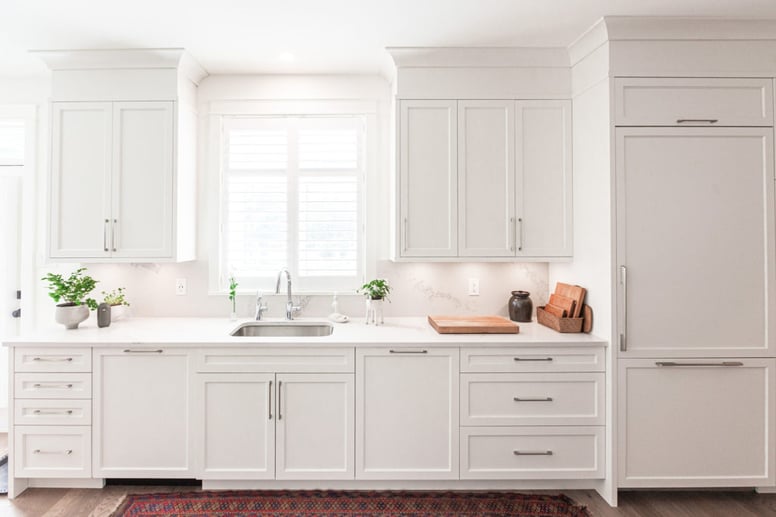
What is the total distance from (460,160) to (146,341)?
6.66ft

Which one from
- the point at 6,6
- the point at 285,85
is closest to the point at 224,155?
the point at 285,85

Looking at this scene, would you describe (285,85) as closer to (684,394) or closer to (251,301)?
(251,301)

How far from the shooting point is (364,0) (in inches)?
88.7

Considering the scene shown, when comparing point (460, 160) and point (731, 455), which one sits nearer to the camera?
point (731, 455)

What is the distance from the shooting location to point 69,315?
2703mm

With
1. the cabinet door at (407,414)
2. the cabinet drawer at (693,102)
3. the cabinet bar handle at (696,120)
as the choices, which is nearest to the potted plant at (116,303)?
the cabinet door at (407,414)

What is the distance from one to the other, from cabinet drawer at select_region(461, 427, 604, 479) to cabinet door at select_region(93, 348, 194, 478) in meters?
1.52

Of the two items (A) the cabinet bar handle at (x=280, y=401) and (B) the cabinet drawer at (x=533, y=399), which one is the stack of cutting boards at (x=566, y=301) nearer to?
(B) the cabinet drawer at (x=533, y=399)

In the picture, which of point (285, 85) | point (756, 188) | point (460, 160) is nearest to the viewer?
point (756, 188)

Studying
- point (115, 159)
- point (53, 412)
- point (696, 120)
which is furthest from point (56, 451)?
point (696, 120)

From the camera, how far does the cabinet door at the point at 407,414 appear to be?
248 centimetres

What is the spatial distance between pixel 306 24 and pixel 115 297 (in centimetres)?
213

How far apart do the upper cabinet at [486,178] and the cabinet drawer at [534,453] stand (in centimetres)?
100

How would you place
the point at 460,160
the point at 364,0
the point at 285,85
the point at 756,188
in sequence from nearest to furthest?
the point at 364,0 < the point at 756,188 < the point at 460,160 < the point at 285,85
